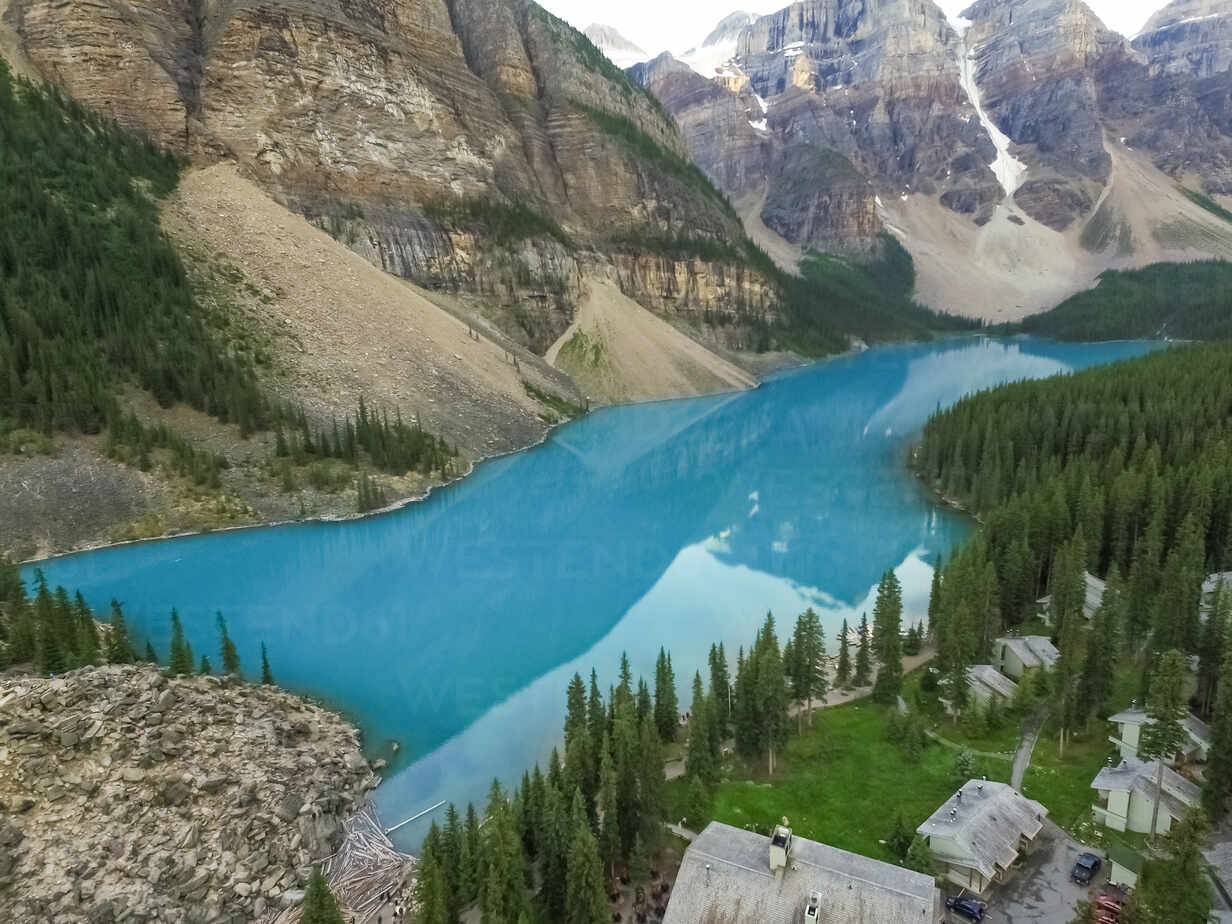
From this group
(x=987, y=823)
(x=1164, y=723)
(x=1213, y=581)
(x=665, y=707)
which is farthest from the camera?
(x=1213, y=581)

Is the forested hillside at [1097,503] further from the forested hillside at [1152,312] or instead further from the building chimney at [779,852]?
the forested hillside at [1152,312]

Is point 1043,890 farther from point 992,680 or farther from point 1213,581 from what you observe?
point 1213,581

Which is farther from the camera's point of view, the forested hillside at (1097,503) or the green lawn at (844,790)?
the forested hillside at (1097,503)

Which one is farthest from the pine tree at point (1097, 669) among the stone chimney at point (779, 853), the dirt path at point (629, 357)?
the dirt path at point (629, 357)

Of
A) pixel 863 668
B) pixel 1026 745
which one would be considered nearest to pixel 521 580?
pixel 863 668

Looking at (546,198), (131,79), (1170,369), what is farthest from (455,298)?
(1170,369)

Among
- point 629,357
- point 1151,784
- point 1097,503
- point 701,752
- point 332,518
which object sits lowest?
point 332,518
